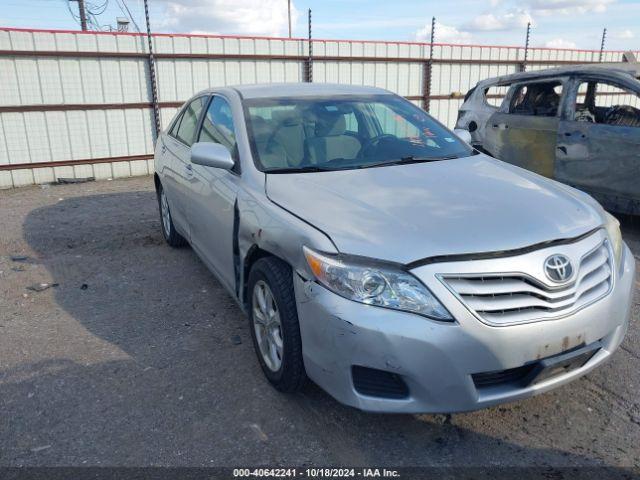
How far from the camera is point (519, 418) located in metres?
2.73

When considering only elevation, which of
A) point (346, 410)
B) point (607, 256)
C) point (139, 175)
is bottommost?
point (139, 175)

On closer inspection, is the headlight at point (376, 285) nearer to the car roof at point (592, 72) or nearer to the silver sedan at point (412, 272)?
the silver sedan at point (412, 272)

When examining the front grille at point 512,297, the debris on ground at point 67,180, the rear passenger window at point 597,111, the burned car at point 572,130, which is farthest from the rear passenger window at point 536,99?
the debris on ground at point 67,180

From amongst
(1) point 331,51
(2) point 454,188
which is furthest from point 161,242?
(1) point 331,51

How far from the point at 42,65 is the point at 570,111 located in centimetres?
810

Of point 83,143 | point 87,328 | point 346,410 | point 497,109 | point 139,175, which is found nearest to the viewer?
point 346,410

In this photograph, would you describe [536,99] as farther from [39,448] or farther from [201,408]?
[39,448]

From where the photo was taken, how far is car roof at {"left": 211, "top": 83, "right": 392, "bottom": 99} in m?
3.98

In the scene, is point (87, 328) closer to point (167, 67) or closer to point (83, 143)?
point (83, 143)

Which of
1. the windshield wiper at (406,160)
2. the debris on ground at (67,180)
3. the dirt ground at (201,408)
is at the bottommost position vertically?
the debris on ground at (67,180)

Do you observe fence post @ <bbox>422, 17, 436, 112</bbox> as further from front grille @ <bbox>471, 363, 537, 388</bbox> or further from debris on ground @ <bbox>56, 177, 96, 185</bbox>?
front grille @ <bbox>471, 363, 537, 388</bbox>

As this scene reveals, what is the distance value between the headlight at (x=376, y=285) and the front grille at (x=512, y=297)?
0.12 m

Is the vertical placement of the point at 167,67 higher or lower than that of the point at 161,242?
higher

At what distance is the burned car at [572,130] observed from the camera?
5578 millimetres
